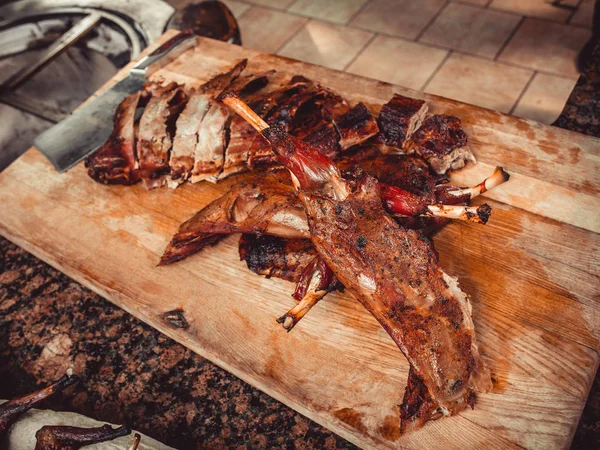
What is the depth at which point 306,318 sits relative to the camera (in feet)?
6.89

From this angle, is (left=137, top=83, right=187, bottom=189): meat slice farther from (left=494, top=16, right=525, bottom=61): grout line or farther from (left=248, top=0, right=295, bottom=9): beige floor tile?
(left=248, top=0, right=295, bottom=9): beige floor tile

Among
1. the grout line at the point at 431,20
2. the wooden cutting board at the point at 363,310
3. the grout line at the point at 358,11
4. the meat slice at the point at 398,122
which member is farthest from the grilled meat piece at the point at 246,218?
the grout line at the point at 358,11

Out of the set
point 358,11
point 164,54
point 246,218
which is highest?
point 164,54

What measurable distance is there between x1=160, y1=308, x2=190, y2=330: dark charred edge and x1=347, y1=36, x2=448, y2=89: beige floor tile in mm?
3206

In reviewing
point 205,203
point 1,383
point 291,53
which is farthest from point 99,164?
point 291,53

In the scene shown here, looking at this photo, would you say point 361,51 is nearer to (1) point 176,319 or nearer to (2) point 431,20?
(2) point 431,20

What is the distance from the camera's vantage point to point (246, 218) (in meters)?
2.17

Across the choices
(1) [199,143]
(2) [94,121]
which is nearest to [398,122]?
(1) [199,143]

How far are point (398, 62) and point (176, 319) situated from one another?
357 cm

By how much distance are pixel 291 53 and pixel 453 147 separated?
3.18m

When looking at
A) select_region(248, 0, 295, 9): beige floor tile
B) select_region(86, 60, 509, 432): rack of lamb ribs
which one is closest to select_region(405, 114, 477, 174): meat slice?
select_region(86, 60, 509, 432): rack of lamb ribs

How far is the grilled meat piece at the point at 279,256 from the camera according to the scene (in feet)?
7.04

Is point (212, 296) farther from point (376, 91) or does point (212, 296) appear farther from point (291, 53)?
point (291, 53)

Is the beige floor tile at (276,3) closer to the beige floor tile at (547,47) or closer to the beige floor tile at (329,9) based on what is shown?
the beige floor tile at (329,9)
